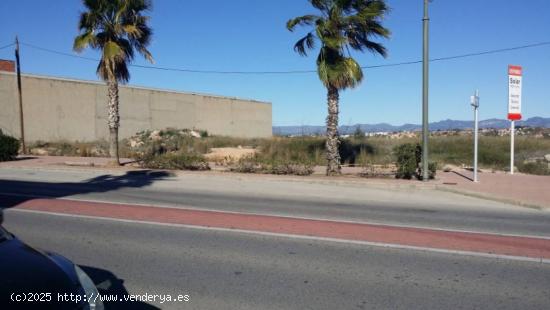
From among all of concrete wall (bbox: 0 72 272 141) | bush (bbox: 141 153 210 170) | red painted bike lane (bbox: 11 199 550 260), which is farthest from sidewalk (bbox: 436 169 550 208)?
concrete wall (bbox: 0 72 272 141)

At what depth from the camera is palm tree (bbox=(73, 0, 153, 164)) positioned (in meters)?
21.9

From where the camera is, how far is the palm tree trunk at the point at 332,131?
1800cm

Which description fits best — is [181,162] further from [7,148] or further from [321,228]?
[321,228]

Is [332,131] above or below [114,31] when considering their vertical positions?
below

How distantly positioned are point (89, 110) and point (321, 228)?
39.9m

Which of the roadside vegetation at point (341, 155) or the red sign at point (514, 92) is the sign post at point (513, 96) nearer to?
the red sign at point (514, 92)

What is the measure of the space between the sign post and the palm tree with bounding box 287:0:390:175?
562 cm

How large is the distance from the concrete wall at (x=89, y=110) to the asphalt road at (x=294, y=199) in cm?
2221

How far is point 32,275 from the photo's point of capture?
3.31 meters

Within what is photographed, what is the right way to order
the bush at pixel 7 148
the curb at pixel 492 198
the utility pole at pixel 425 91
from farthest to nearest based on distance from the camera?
the bush at pixel 7 148, the utility pole at pixel 425 91, the curb at pixel 492 198

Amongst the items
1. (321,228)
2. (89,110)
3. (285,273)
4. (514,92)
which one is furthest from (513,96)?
(89,110)

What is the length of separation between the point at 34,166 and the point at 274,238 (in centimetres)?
1823

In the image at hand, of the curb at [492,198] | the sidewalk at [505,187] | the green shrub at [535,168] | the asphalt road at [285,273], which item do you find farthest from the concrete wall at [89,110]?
the asphalt road at [285,273]

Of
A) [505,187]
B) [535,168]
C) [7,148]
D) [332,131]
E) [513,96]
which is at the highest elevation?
[513,96]
